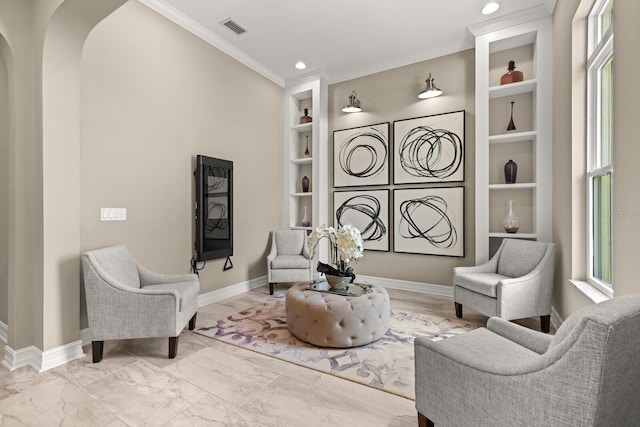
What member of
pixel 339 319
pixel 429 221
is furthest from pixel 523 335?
pixel 429 221

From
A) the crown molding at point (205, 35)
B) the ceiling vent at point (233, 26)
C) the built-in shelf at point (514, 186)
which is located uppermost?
the ceiling vent at point (233, 26)

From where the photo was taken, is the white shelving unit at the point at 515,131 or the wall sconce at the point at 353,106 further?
the wall sconce at the point at 353,106

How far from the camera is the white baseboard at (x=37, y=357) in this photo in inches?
87.2

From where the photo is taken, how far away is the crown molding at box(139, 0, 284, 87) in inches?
127

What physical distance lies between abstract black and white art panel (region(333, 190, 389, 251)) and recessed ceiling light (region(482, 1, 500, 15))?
7.74 ft

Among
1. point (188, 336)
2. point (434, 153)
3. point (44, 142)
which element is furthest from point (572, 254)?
point (44, 142)

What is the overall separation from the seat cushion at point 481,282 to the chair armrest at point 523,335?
3.98ft

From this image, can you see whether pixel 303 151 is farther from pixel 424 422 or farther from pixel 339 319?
pixel 424 422

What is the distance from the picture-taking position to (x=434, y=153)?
13.7 ft

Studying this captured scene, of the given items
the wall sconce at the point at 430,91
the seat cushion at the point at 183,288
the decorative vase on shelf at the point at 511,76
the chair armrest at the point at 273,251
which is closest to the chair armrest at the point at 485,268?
the decorative vase on shelf at the point at 511,76

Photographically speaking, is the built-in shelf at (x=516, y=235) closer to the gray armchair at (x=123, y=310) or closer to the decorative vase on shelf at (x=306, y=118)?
the decorative vase on shelf at (x=306, y=118)

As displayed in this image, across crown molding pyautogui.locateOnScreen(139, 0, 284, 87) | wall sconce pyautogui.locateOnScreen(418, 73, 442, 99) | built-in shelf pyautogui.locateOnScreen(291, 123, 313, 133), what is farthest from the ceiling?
built-in shelf pyautogui.locateOnScreen(291, 123, 313, 133)

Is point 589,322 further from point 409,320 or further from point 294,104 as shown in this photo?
point 294,104

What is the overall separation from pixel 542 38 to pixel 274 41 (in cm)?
310
